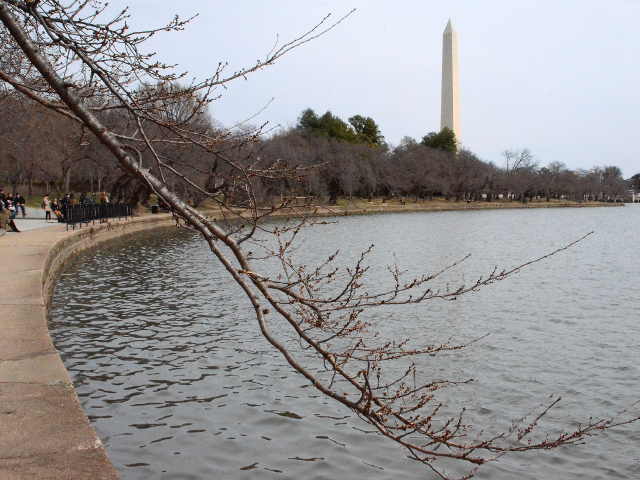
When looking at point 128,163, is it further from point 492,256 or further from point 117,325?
point 492,256

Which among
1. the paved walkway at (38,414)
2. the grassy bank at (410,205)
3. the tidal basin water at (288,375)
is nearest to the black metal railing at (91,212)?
the tidal basin water at (288,375)

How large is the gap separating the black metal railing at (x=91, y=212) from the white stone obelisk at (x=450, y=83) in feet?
221

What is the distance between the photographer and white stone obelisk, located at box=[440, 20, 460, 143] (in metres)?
93.8

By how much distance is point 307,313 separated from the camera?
4086 millimetres

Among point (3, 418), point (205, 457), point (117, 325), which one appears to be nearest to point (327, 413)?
point (205, 457)

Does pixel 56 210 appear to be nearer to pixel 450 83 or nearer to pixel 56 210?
pixel 56 210

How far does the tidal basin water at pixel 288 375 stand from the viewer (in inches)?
267

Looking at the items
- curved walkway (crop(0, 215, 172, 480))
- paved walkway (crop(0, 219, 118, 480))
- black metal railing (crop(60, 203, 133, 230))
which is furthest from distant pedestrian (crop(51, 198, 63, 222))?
paved walkway (crop(0, 219, 118, 480))

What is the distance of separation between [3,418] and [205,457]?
2.13 metres

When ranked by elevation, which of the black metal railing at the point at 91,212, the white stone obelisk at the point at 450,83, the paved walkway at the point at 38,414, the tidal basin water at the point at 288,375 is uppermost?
the white stone obelisk at the point at 450,83

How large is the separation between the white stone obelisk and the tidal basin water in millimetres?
80214

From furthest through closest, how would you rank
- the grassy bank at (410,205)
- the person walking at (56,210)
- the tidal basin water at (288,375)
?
the grassy bank at (410,205) < the person walking at (56,210) < the tidal basin water at (288,375)

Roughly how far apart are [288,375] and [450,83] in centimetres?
9277

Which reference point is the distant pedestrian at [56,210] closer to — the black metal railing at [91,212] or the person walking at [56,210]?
the person walking at [56,210]
